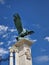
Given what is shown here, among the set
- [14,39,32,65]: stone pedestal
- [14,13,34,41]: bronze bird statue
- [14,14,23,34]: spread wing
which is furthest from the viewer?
[14,14,23,34]: spread wing

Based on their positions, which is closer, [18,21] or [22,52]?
[22,52]

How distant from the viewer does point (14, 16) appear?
12.5 metres

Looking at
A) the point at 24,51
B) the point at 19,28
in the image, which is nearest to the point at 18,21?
the point at 19,28

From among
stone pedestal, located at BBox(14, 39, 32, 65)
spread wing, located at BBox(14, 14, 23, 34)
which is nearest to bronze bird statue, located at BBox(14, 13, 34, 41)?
spread wing, located at BBox(14, 14, 23, 34)

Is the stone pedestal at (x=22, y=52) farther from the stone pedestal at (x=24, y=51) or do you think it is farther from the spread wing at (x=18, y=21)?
the spread wing at (x=18, y=21)

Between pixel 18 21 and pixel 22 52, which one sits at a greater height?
pixel 18 21

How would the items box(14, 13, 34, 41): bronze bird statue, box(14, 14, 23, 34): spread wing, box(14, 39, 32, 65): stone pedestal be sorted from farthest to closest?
1. box(14, 14, 23, 34): spread wing
2. box(14, 13, 34, 41): bronze bird statue
3. box(14, 39, 32, 65): stone pedestal

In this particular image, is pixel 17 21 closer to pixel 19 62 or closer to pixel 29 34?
pixel 29 34

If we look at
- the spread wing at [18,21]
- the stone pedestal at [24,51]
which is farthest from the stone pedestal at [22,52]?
the spread wing at [18,21]

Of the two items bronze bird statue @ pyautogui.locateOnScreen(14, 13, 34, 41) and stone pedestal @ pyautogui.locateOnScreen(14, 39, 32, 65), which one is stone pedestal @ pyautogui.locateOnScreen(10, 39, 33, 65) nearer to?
stone pedestal @ pyautogui.locateOnScreen(14, 39, 32, 65)

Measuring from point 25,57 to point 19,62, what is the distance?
0.46 m

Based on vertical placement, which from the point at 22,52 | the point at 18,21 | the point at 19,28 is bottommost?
the point at 22,52

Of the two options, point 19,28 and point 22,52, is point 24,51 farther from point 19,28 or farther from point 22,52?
point 19,28

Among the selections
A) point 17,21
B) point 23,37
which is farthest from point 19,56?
point 17,21
